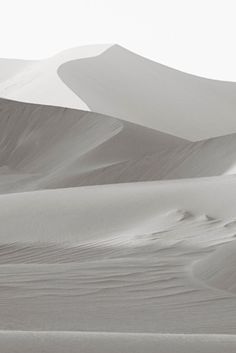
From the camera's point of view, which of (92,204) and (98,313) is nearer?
(98,313)

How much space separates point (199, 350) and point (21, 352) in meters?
0.39

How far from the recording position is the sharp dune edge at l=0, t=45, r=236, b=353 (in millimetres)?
2678

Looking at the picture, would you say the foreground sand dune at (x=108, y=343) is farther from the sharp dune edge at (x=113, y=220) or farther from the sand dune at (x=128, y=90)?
the sand dune at (x=128, y=90)

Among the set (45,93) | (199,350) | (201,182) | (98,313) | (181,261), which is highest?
(199,350)

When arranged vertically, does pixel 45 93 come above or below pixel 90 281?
below

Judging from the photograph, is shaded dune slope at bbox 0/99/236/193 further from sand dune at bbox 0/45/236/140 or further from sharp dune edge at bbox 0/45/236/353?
sand dune at bbox 0/45/236/140

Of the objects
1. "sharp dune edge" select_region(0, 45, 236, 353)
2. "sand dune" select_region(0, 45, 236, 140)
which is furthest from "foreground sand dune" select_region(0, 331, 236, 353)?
"sand dune" select_region(0, 45, 236, 140)

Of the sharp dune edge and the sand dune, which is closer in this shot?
the sharp dune edge

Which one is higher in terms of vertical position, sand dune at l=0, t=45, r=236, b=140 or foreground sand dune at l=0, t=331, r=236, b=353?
foreground sand dune at l=0, t=331, r=236, b=353

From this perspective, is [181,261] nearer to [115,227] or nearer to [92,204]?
[115,227]

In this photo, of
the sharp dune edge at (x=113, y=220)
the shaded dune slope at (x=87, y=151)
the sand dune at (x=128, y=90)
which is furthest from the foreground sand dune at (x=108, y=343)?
the sand dune at (x=128, y=90)

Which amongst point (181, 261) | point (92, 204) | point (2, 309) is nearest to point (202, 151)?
point (92, 204)

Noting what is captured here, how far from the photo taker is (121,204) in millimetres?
5723

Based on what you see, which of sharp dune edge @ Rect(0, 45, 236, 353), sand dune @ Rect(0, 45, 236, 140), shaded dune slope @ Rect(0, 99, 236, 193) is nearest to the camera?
sharp dune edge @ Rect(0, 45, 236, 353)
